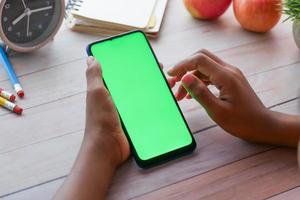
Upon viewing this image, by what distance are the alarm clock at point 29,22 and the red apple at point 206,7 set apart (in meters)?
0.21

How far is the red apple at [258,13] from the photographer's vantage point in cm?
74

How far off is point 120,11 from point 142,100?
0.21 meters

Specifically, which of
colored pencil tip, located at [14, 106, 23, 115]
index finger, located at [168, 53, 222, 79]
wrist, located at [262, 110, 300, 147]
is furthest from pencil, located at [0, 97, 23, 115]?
wrist, located at [262, 110, 300, 147]

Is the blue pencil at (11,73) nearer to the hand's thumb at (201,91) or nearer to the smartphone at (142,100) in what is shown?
the smartphone at (142,100)

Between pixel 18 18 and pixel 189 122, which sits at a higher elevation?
pixel 18 18

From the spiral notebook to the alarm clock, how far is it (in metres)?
0.05

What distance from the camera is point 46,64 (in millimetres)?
726

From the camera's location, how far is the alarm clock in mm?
693

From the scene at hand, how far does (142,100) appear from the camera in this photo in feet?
2.08

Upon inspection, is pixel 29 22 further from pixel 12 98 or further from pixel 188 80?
pixel 188 80

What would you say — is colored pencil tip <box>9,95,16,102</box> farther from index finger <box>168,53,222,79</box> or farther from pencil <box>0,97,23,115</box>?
index finger <box>168,53,222,79</box>

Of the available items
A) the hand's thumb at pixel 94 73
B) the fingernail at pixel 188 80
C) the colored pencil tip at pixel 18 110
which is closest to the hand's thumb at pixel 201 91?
the fingernail at pixel 188 80

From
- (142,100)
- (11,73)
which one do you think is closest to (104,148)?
(142,100)

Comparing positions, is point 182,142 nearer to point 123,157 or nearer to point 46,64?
point 123,157
